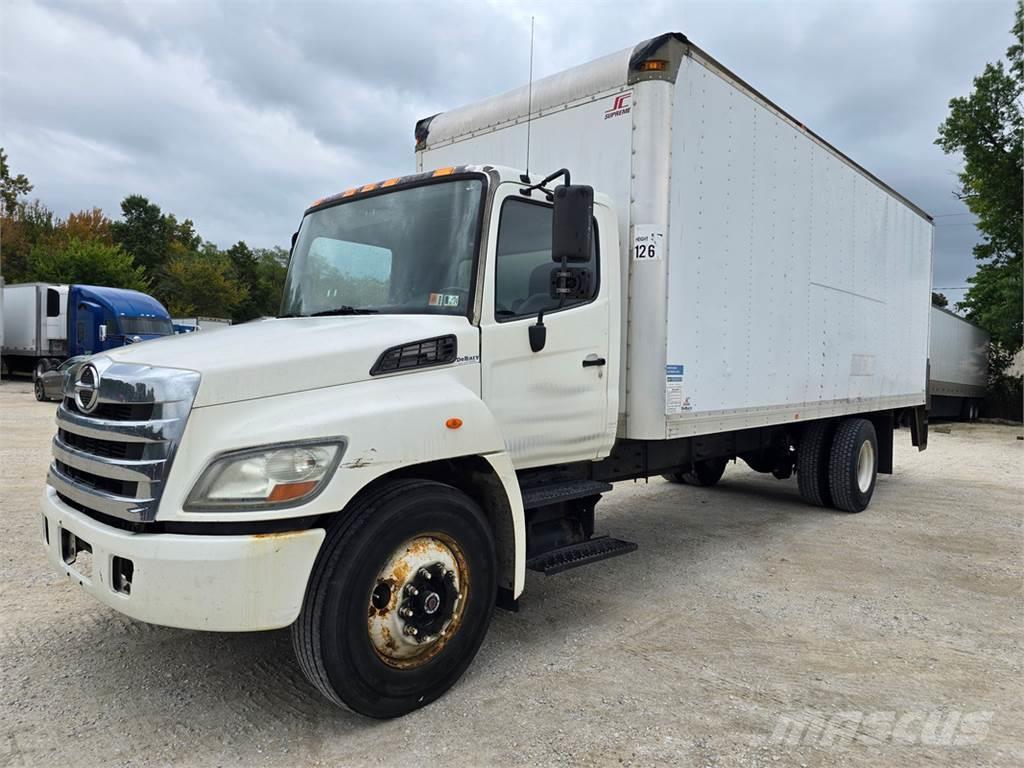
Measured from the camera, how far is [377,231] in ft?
13.0

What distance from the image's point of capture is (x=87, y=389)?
3.07 metres

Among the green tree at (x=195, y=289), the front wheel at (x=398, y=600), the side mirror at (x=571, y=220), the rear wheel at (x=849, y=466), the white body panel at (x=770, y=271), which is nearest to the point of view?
the front wheel at (x=398, y=600)

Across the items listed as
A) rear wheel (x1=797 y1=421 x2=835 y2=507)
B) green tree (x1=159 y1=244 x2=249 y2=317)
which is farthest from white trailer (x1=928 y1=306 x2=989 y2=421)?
green tree (x1=159 y1=244 x2=249 y2=317)

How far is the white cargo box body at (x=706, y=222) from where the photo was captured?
4.47 meters

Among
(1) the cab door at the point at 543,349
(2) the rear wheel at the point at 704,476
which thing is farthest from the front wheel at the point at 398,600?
(2) the rear wheel at the point at 704,476

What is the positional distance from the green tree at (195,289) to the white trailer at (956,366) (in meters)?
49.4

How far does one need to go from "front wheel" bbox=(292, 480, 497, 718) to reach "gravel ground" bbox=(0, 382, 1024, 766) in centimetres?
20

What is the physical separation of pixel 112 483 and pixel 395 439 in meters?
1.20

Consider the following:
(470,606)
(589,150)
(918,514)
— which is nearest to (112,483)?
(470,606)

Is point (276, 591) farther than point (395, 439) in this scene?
No

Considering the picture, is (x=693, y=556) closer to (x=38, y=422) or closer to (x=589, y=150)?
(x=589, y=150)

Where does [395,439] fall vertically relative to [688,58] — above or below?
below

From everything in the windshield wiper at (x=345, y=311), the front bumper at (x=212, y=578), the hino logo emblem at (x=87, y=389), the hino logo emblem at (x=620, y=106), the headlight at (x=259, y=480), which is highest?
the hino logo emblem at (x=620, y=106)

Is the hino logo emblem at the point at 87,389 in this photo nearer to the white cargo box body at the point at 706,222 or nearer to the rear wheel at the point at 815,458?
the white cargo box body at the point at 706,222
